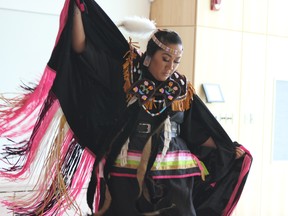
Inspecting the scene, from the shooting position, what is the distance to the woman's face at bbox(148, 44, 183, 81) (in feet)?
4.44

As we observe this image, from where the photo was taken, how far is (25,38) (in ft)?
8.30

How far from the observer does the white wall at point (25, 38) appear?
2.46 meters

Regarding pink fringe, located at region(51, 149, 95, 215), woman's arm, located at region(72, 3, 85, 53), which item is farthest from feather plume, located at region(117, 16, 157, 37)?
pink fringe, located at region(51, 149, 95, 215)

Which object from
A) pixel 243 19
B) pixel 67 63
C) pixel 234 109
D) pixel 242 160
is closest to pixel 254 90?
pixel 234 109

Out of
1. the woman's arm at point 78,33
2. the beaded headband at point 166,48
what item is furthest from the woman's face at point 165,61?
the woman's arm at point 78,33

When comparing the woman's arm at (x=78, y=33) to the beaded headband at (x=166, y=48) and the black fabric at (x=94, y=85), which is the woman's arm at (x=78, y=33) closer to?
the black fabric at (x=94, y=85)

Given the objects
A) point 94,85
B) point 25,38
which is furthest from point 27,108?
point 25,38

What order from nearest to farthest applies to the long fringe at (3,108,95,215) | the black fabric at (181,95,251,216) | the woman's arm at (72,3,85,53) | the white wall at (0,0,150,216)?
the woman's arm at (72,3,85,53), the long fringe at (3,108,95,215), the black fabric at (181,95,251,216), the white wall at (0,0,150,216)

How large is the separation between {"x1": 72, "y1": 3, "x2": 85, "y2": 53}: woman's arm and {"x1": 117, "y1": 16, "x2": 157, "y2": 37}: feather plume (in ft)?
0.62

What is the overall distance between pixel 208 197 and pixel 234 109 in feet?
5.46

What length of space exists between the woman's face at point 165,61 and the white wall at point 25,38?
1.26 meters

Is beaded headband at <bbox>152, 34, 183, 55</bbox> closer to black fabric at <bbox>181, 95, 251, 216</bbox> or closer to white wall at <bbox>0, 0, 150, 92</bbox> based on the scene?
black fabric at <bbox>181, 95, 251, 216</bbox>

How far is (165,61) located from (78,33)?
32cm

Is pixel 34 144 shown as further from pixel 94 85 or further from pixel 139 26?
pixel 139 26
